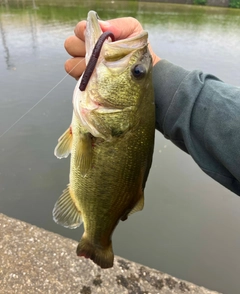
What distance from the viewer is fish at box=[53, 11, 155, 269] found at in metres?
1.29

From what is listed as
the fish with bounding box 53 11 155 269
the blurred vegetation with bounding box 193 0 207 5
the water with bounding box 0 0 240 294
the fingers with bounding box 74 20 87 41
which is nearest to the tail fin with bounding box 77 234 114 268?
the fish with bounding box 53 11 155 269

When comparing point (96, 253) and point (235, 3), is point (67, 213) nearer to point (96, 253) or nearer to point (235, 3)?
point (96, 253)

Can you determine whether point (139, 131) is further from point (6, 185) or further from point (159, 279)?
point (6, 185)

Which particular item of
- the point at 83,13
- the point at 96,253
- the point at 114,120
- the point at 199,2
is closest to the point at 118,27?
the point at 114,120

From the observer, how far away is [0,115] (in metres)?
5.38

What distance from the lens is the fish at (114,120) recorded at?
4.23 feet

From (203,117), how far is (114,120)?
479 millimetres

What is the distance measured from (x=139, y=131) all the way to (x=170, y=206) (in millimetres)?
2912

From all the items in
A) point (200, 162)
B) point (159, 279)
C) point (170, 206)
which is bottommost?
point (170, 206)

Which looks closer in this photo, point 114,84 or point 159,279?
point 114,84

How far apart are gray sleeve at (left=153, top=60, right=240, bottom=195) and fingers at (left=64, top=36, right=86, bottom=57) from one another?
1.43 feet

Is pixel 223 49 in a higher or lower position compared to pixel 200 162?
lower

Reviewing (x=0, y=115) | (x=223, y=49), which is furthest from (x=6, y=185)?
(x=223, y=49)

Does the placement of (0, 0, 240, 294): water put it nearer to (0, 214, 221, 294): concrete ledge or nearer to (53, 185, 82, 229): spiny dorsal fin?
(0, 214, 221, 294): concrete ledge
